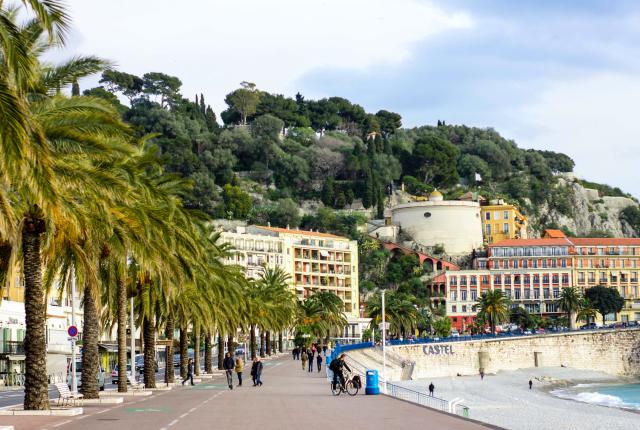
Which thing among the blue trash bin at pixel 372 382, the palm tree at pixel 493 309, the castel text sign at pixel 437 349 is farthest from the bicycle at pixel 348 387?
the palm tree at pixel 493 309

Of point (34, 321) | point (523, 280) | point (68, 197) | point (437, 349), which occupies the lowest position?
point (437, 349)

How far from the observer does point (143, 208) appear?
34375 millimetres

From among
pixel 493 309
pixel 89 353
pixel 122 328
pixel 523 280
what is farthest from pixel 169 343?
pixel 523 280

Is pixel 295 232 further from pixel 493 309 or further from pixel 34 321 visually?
pixel 34 321

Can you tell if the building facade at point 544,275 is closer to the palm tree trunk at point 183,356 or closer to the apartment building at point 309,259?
the apartment building at point 309,259

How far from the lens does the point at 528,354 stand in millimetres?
137375

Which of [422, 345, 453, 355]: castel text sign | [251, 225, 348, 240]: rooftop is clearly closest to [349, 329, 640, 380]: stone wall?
[422, 345, 453, 355]: castel text sign

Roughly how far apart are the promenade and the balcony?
2875 centimetres

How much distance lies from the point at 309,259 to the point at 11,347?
11764 cm

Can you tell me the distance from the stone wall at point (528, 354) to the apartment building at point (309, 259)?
47532 millimetres

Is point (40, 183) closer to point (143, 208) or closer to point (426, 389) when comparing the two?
point (143, 208)

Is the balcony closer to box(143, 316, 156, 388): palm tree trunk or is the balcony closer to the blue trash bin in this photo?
box(143, 316, 156, 388): palm tree trunk

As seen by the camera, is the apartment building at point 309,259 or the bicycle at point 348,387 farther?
the apartment building at point 309,259

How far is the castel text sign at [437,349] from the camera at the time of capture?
123812mm
